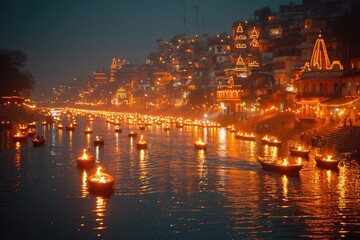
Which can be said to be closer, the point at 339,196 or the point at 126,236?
the point at 126,236

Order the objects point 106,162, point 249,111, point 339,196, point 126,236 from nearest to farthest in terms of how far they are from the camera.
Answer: point 126,236 < point 339,196 < point 106,162 < point 249,111

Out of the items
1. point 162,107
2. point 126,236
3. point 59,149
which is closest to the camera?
point 126,236

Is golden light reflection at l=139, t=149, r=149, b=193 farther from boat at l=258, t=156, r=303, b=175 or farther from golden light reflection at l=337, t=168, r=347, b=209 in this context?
golden light reflection at l=337, t=168, r=347, b=209

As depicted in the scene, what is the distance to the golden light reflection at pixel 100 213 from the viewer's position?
75.1 feet

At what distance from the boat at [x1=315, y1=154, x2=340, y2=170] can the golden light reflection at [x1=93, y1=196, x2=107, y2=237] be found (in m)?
15.9

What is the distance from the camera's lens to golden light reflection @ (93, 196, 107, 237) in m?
22.9

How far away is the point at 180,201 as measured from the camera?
27.7 m

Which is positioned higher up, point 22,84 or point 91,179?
point 22,84

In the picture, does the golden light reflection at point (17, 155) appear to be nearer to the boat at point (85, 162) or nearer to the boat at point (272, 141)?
the boat at point (85, 162)

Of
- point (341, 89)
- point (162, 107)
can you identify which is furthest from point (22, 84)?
point (341, 89)

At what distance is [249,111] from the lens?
292 feet

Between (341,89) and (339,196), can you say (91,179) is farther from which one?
(341,89)

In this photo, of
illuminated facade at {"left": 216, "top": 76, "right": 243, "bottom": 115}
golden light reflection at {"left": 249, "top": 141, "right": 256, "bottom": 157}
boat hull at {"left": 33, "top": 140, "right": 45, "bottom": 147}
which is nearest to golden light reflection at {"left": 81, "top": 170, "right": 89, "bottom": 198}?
golden light reflection at {"left": 249, "top": 141, "right": 256, "bottom": 157}

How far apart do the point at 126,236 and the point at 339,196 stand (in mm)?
12035
